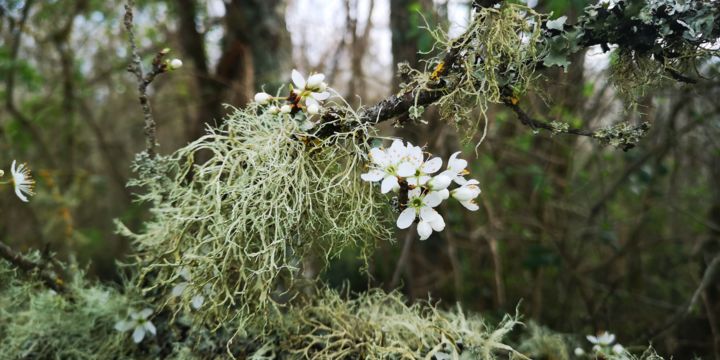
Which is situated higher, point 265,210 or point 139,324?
point 265,210

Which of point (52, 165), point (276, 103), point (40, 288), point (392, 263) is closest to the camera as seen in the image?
point (276, 103)

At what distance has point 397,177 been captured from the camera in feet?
2.37

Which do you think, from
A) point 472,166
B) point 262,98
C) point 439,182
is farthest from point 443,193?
point 472,166

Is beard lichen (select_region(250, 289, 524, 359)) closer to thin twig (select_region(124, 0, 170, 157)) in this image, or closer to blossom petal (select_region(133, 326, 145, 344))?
blossom petal (select_region(133, 326, 145, 344))

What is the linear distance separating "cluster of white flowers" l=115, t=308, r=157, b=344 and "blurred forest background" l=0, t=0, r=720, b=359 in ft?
2.57

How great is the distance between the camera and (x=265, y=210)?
77cm

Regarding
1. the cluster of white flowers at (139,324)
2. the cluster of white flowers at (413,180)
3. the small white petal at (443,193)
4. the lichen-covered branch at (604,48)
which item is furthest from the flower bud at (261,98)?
the cluster of white flowers at (139,324)

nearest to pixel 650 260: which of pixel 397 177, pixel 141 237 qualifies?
pixel 397 177

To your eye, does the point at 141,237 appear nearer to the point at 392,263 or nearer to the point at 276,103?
the point at 276,103

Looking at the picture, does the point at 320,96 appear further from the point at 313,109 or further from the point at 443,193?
the point at 443,193

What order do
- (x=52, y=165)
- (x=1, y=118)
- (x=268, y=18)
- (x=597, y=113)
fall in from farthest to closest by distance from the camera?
(x=1, y=118), (x=52, y=165), (x=268, y=18), (x=597, y=113)

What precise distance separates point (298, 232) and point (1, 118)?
9.51ft

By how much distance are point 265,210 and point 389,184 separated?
0.19 metres

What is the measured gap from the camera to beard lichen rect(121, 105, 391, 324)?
2.52ft
